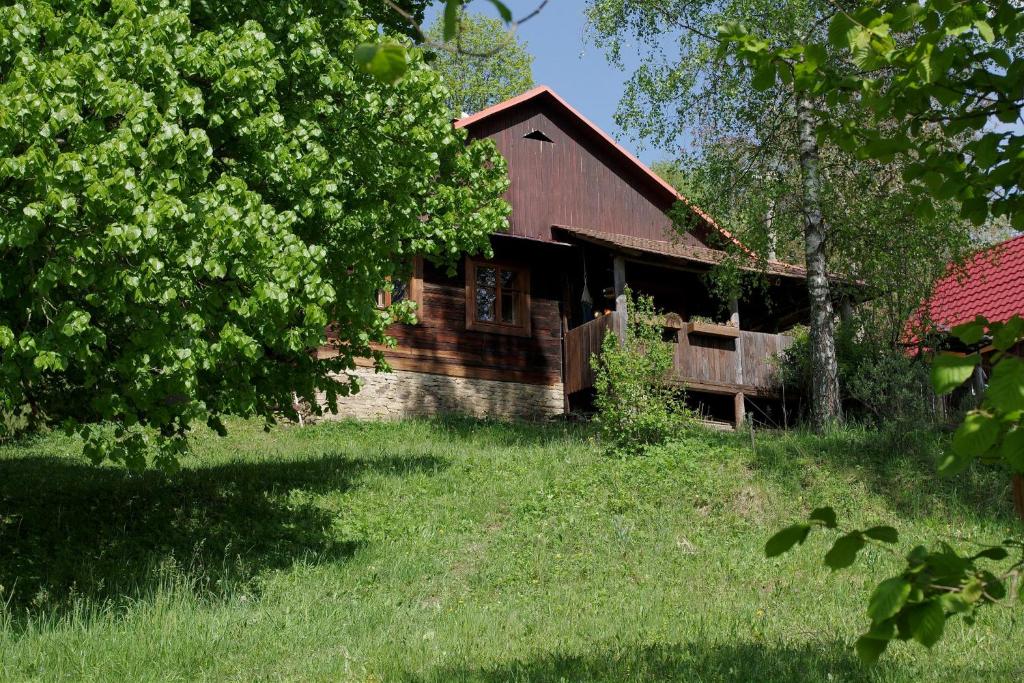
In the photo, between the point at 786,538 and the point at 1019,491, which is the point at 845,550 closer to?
the point at 786,538

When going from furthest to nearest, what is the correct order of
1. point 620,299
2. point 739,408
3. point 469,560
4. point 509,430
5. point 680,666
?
1. point 739,408
2. point 620,299
3. point 509,430
4. point 469,560
5. point 680,666

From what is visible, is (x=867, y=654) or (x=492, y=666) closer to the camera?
(x=867, y=654)

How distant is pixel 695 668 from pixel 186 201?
5.79 m

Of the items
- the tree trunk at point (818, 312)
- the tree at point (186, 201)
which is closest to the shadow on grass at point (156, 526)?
the tree at point (186, 201)

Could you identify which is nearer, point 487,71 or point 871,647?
point 871,647

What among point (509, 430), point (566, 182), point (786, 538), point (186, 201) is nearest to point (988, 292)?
point (566, 182)

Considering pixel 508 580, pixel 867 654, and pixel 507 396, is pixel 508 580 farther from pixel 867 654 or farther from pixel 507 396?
pixel 507 396

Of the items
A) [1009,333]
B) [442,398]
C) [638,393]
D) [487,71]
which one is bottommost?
[1009,333]

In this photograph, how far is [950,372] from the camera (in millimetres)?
2809

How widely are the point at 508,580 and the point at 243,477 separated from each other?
5434mm

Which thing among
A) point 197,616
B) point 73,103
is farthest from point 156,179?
point 197,616

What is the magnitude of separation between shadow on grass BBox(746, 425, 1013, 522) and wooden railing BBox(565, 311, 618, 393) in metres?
4.31

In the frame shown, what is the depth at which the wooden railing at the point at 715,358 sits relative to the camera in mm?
19734

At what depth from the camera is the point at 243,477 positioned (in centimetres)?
1475
